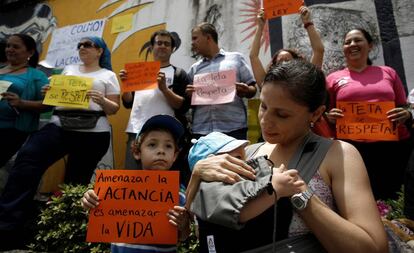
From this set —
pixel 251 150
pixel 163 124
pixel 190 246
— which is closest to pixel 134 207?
pixel 163 124

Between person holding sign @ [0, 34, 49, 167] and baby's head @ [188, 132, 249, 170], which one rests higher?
person holding sign @ [0, 34, 49, 167]

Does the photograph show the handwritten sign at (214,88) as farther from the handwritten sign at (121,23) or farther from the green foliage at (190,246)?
the handwritten sign at (121,23)

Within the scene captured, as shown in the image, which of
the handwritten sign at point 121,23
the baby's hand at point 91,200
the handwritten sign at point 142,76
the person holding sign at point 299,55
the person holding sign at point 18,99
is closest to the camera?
the baby's hand at point 91,200

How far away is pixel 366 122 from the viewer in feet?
10.1

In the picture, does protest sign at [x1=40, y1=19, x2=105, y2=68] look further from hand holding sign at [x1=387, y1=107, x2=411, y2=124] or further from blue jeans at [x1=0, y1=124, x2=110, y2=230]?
hand holding sign at [x1=387, y1=107, x2=411, y2=124]

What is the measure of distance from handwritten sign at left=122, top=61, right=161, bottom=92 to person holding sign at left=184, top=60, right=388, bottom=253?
2370mm

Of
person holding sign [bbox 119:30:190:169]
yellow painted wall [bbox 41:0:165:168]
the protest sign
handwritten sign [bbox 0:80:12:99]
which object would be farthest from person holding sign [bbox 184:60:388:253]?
the protest sign

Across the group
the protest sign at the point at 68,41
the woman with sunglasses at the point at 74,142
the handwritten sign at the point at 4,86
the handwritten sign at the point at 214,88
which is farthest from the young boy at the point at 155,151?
the protest sign at the point at 68,41

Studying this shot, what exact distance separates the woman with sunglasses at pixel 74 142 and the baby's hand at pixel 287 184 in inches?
110

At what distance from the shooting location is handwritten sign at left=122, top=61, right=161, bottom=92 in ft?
12.2

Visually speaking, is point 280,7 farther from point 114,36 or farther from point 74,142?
point 114,36

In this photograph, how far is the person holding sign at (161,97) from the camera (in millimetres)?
3764

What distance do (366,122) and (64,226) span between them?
8.35 ft

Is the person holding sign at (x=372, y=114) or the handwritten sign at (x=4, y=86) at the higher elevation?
the handwritten sign at (x=4, y=86)
